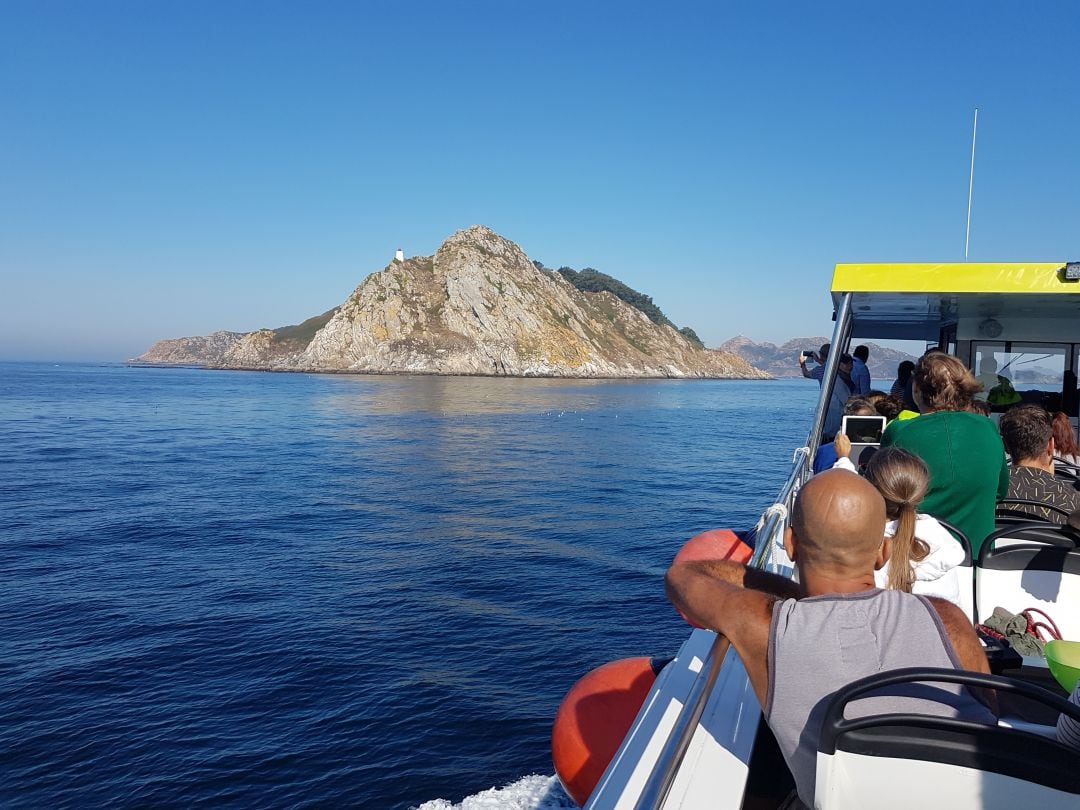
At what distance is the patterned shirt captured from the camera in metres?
4.96

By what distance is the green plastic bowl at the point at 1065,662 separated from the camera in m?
2.54

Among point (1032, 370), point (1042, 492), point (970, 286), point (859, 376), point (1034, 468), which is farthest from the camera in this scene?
point (859, 376)

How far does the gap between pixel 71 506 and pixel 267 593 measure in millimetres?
11653

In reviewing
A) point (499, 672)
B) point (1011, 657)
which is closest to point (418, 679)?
point (499, 672)

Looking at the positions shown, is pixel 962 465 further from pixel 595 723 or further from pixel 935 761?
pixel 935 761

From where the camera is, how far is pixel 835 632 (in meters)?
2.30

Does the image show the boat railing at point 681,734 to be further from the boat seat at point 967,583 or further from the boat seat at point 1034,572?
the boat seat at point 1034,572

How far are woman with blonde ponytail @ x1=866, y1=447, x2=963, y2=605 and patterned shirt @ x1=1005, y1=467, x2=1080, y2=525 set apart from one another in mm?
1541

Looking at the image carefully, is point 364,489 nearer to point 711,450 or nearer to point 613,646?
point 613,646

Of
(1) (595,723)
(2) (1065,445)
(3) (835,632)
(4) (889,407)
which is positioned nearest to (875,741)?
(3) (835,632)

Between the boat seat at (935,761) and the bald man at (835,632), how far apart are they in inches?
3.4

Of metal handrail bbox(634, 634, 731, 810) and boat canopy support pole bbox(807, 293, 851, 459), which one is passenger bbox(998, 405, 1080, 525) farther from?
metal handrail bbox(634, 634, 731, 810)

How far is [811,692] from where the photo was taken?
90.8 inches

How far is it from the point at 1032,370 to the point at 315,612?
12063 mm
